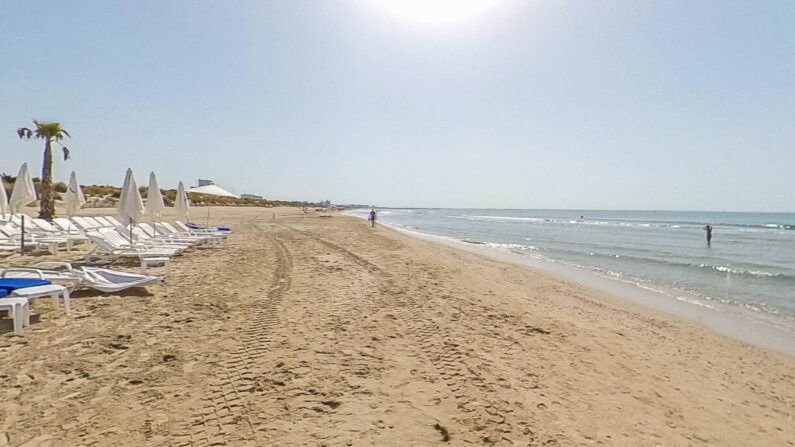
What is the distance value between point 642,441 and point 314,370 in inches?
112

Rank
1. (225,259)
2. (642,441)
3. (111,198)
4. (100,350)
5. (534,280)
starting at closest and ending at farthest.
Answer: (642,441) < (100,350) < (225,259) < (534,280) < (111,198)

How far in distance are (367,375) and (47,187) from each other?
1943 centimetres

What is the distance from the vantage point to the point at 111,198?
34.2m

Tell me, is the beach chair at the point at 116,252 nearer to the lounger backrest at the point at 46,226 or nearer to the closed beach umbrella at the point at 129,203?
the closed beach umbrella at the point at 129,203

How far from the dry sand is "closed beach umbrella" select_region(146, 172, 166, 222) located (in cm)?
403

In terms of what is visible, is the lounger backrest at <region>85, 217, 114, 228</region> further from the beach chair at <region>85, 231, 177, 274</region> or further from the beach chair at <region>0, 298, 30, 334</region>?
the beach chair at <region>0, 298, 30, 334</region>

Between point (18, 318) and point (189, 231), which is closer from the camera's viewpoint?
point (18, 318)

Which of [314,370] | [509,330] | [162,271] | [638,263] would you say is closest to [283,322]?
[314,370]

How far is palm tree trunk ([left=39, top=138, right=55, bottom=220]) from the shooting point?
53.5ft

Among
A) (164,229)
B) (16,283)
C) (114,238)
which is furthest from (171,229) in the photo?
(16,283)

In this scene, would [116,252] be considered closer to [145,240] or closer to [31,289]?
[145,240]

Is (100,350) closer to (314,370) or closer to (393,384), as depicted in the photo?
(314,370)

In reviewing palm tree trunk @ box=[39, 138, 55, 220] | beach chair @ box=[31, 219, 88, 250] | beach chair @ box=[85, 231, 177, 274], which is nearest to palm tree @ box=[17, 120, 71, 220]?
palm tree trunk @ box=[39, 138, 55, 220]

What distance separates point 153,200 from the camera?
10180 millimetres
